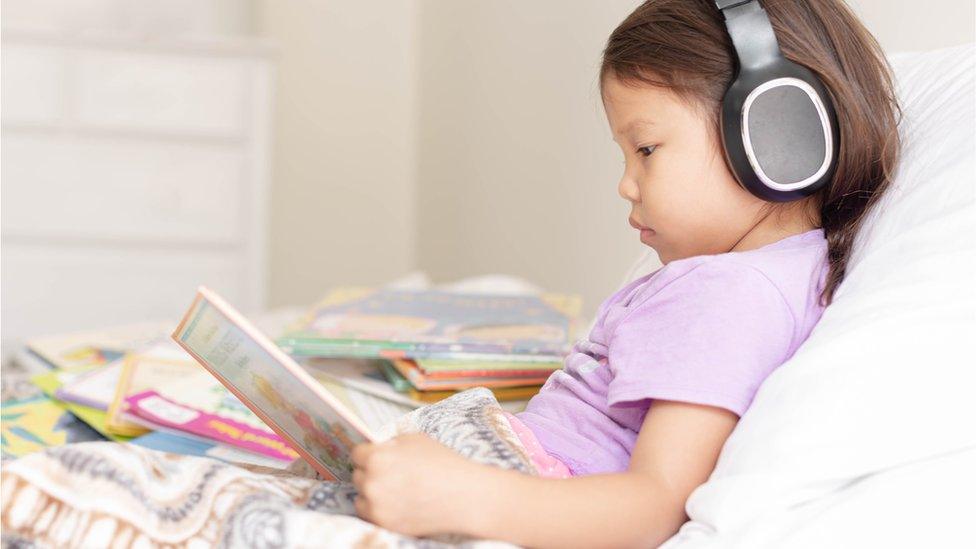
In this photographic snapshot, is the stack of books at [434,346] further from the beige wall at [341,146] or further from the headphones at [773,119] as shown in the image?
the beige wall at [341,146]

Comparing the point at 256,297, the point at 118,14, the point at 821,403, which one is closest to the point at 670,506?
the point at 821,403

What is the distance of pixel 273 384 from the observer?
0.72 metres

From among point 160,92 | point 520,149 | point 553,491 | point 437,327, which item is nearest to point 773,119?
point 553,491

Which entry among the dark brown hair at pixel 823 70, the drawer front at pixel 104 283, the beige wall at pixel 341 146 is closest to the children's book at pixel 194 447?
the dark brown hair at pixel 823 70

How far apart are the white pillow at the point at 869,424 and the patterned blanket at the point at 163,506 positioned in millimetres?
145

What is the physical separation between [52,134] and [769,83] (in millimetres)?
2114

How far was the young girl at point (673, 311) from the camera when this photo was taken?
2.19 ft

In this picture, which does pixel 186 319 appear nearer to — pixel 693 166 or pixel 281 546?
pixel 281 546

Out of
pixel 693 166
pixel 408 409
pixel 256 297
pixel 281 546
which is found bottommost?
pixel 256 297

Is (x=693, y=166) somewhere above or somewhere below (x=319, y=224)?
above

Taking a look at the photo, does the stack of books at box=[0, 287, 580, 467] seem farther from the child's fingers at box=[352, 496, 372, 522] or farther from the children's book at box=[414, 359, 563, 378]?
the child's fingers at box=[352, 496, 372, 522]

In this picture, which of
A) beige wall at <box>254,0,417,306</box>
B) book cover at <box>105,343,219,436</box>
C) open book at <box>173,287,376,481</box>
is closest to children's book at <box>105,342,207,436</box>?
book cover at <box>105,343,219,436</box>

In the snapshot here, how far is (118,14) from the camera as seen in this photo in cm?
299

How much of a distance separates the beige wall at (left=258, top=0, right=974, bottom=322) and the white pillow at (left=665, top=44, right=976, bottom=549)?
105 centimetres
